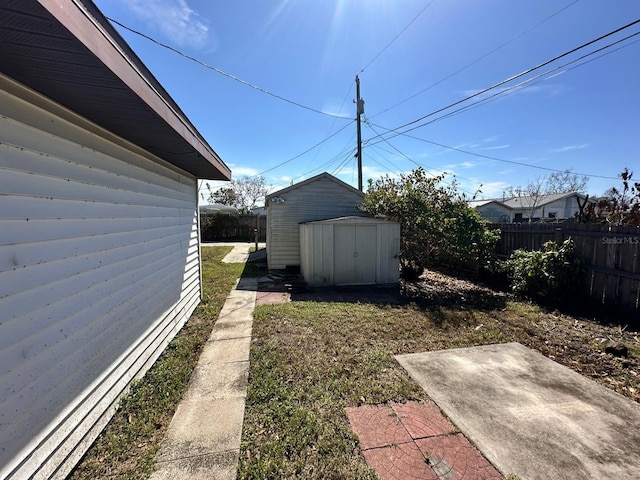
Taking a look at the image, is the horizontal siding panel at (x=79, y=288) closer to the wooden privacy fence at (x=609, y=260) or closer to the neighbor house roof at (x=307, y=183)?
the neighbor house roof at (x=307, y=183)

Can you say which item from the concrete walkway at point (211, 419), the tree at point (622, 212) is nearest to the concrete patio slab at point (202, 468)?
the concrete walkway at point (211, 419)

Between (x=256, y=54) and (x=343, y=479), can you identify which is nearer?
(x=343, y=479)

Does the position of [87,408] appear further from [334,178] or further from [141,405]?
[334,178]

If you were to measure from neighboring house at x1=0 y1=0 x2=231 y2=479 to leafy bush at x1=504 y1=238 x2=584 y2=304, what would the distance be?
6.93 m

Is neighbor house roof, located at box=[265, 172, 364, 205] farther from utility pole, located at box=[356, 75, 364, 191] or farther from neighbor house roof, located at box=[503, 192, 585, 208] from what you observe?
neighbor house roof, located at box=[503, 192, 585, 208]

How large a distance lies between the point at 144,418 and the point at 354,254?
5883mm

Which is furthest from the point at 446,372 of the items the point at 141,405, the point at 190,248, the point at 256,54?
the point at 256,54

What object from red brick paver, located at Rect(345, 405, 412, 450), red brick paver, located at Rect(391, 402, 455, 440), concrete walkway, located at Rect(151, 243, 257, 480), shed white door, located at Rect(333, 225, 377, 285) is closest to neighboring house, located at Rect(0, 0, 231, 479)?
concrete walkway, located at Rect(151, 243, 257, 480)

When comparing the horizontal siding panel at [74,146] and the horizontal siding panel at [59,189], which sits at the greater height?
the horizontal siding panel at [74,146]

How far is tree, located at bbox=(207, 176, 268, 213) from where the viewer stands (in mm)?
34875

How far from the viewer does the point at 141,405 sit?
2.66 metres

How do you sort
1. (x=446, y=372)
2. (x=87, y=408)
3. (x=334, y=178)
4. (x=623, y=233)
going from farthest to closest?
(x=334, y=178) < (x=623, y=233) < (x=446, y=372) < (x=87, y=408)

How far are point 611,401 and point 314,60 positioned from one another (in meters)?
9.39

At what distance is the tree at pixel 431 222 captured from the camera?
7.49 meters
